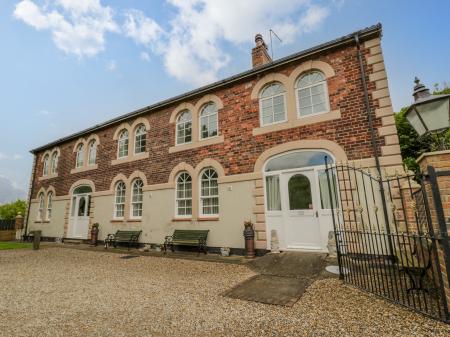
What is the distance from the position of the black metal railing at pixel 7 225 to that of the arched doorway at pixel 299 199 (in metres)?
19.8

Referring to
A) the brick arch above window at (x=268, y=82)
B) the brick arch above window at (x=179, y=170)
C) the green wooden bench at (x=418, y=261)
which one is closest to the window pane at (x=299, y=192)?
the green wooden bench at (x=418, y=261)

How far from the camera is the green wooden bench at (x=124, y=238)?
36.5ft

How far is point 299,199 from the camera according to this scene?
26.2 feet

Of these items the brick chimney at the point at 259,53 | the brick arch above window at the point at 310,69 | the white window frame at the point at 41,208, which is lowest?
the white window frame at the point at 41,208

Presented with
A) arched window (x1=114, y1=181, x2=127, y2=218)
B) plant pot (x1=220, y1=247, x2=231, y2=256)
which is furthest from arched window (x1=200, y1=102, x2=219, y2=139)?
arched window (x1=114, y1=181, x2=127, y2=218)

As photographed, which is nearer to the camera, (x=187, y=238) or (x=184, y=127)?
(x=187, y=238)

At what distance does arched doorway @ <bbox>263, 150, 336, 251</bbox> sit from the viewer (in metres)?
7.52

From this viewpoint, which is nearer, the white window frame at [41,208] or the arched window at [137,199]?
the arched window at [137,199]

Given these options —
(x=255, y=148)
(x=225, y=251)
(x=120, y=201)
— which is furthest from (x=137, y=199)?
(x=255, y=148)

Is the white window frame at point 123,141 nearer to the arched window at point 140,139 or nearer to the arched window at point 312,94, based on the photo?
the arched window at point 140,139

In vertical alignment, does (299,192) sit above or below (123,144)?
below

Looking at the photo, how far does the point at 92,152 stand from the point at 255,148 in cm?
1079

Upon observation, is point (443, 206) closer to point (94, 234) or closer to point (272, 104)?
point (272, 104)

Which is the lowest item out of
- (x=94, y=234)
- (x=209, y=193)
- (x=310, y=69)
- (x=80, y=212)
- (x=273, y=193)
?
(x=94, y=234)
